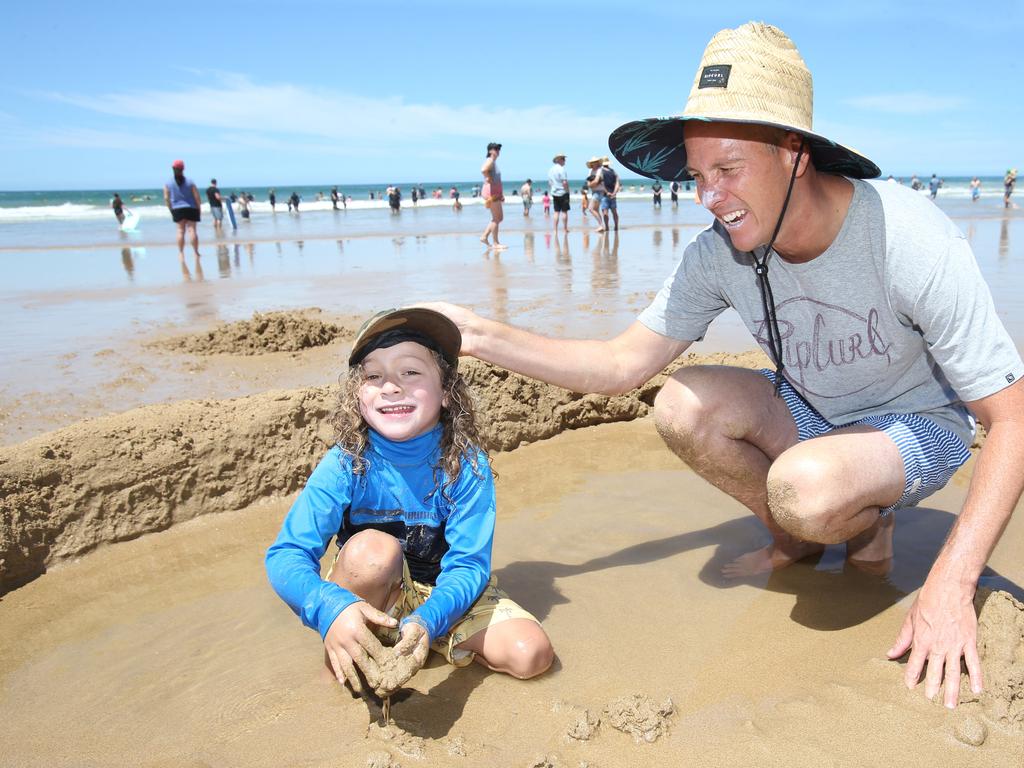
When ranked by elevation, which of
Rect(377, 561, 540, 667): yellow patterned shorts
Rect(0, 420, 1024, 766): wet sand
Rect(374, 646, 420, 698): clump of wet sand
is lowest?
Rect(0, 420, 1024, 766): wet sand

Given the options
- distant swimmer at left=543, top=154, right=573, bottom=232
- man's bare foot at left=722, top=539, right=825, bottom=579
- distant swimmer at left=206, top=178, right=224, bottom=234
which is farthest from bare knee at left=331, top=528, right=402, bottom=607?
distant swimmer at left=206, top=178, right=224, bottom=234

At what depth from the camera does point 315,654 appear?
2.10 meters

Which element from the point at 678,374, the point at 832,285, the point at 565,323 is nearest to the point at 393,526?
the point at 678,374

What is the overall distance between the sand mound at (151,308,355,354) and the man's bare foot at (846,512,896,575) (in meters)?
3.62

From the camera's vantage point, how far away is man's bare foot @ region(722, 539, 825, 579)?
2.47 m

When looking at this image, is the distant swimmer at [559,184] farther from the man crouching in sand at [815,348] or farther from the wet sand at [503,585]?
the man crouching in sand at [815,348]

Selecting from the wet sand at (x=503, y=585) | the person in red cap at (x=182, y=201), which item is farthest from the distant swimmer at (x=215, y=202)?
the wet sand at (x=503, y=585)

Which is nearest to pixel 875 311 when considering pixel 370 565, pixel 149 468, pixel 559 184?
pixel 370 565

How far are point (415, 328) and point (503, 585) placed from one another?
0.89m

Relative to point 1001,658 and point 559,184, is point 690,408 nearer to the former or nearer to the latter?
point 1001,658

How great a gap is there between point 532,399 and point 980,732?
2.21m

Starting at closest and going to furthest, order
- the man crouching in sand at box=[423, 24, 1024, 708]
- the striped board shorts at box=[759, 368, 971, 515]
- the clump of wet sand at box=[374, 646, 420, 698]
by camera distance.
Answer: the clump of wet sand at box=[374, 646, 420, 698]
the man crouching in sand at box=[423, 24, 1024, 708]
the striped board shorts at box=[759, 368, 971, 515]

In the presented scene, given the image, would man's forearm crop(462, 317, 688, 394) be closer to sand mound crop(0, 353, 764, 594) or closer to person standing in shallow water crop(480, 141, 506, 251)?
sand mound crop(0, 353, 764, 594)

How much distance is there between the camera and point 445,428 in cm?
216
